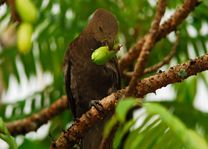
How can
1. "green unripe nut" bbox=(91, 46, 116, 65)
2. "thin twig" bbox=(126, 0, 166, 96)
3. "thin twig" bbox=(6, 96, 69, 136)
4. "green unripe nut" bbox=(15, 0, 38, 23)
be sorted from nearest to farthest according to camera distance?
1. "green unripe nut" bbox=(15, 0, 38, 23)
2. "thin twig" bbox=(126, 0, 166, 96)
3. "green unripe nut" bbox=(91, 46, 116, 65)
4. "thin twig" bbox=(6, 96, 69, 136)

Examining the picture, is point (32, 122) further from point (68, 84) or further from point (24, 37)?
point (24, 37)

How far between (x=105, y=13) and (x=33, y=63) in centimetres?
83

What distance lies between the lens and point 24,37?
0.67 meters

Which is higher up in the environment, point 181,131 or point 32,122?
point 32,122

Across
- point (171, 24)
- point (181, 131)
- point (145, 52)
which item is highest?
point (171, 24)

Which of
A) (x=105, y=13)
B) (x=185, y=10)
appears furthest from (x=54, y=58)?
(x=185, y=10)

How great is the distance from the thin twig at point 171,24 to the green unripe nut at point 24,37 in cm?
125

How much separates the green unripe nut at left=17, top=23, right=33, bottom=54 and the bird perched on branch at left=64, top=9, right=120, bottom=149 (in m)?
1.48

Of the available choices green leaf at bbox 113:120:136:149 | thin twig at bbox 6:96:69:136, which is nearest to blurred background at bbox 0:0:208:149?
thin twig at bbox 6:96:69:136

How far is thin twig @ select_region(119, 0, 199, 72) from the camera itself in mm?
1922

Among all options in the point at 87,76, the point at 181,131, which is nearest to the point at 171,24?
the point at 87,76

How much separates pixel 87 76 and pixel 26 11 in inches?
66.0

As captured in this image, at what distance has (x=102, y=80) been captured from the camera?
7.54ft

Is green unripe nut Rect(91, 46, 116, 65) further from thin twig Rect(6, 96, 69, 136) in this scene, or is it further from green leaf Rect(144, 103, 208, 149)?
thin twig Rect(6, 96, 69, 136)
